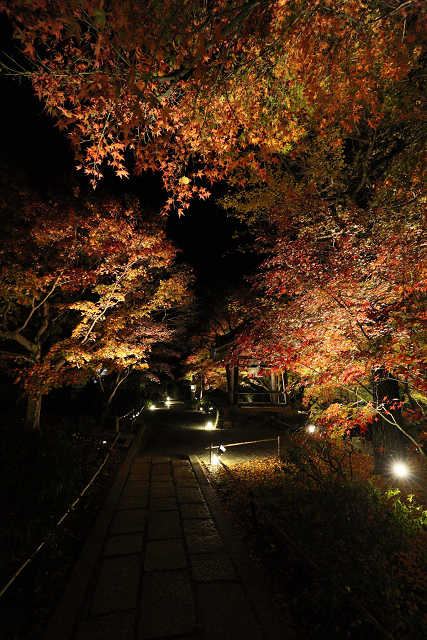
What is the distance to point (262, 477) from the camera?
9.15m

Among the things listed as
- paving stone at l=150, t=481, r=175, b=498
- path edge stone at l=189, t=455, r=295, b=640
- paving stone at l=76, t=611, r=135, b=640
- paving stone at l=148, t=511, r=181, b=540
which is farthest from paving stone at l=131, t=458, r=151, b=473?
paving stone at l=76, t=611, r=135, b=640

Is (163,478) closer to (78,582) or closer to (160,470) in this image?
(160,470)

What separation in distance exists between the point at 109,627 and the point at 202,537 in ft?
7.76

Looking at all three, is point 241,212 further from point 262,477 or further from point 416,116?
point 262,477

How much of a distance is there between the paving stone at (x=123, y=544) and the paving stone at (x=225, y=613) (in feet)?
4.76

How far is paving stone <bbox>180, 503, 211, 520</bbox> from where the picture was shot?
6.56m

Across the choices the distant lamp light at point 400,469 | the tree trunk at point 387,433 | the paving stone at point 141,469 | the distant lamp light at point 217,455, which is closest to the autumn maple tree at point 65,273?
the paving stone at point 141,469

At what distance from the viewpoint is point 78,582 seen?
4.23m

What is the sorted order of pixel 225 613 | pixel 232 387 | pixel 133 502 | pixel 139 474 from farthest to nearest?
pixel 232 387 < pixel 139 474 < pixel 133 502 < pixel 225 613

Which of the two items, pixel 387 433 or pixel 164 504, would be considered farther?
pixel 387 433

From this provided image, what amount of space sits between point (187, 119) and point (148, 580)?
22.4 ft

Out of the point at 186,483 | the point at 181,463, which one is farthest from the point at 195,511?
the point at 181,463

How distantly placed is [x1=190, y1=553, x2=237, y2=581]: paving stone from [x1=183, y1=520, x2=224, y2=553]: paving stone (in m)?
0.20

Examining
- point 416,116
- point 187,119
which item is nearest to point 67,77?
point 187,119
